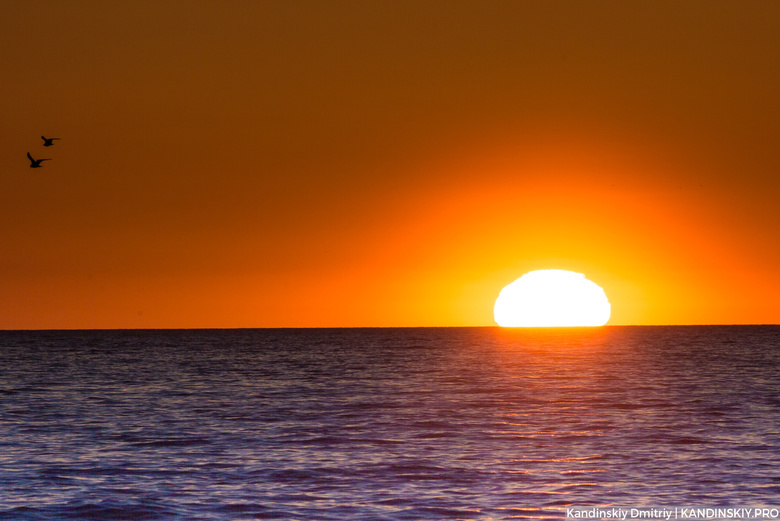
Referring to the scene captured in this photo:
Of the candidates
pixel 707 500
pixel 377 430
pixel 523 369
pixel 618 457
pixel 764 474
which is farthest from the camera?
pixel 523 369

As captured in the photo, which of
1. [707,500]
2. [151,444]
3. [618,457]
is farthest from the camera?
[151,444]

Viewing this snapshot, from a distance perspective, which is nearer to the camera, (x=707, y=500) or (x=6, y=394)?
(x=707, y=500)

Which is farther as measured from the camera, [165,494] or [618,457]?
[618,457]

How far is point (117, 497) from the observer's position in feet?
78.6

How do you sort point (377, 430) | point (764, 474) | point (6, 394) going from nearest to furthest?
point (764, 474)
point (377, 430)
point (6, 394)

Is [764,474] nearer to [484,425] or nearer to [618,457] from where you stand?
[618,457]

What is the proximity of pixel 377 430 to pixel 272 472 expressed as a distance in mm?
9766

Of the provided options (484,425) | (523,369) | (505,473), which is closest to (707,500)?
(505,473)

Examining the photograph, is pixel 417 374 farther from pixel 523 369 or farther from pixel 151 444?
pixel 151 444

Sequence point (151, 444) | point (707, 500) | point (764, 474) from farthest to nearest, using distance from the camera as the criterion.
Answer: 1. point (151, 444)
2. point (764, 474)
3. point (707, 500)

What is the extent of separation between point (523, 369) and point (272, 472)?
58.9 meters

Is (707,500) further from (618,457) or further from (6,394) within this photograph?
(6,394)

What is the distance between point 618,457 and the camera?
2923 centimetres

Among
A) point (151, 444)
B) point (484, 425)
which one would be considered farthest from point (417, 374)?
point (151, 444)
